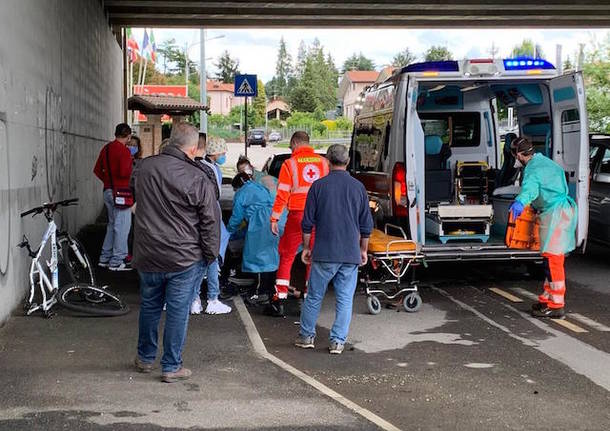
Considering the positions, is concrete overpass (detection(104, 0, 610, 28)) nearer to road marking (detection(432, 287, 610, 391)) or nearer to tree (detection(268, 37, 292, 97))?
road marking (detection(432, 287, 610, 391))

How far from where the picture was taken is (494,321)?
814 centimetres

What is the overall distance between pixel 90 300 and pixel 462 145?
19.7 feet

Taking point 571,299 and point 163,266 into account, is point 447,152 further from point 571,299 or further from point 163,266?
point 163,266

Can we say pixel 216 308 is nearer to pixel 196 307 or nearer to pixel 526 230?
pixel 196 307

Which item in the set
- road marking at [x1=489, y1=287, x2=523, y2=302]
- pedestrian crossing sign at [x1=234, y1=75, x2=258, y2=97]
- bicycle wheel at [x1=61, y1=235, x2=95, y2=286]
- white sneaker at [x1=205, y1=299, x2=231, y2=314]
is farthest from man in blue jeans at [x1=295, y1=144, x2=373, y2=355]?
pedestrian crossing sign at [x1=234, y1=75, x2=258, y2=97]

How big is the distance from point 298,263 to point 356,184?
3.27 m

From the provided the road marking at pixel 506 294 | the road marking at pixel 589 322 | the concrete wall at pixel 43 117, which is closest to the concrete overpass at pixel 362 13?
the concrete wall at pixel 43 117

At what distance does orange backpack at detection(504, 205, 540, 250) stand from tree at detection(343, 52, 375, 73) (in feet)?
531

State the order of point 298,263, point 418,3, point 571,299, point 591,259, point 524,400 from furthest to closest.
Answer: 1. point 418,3
2. point 591,259
3. point 298,263
4. point 571,299
5. point 524,400

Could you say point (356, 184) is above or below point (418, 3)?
below

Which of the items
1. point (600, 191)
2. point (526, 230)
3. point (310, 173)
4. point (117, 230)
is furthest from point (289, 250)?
point (600, 191)

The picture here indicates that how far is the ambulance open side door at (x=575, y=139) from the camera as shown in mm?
9312

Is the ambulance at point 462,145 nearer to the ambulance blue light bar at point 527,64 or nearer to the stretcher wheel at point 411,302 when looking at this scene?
the ambulance blue light bar at point 527,64

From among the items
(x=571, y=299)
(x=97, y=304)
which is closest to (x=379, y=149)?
(x=571, y=299)
